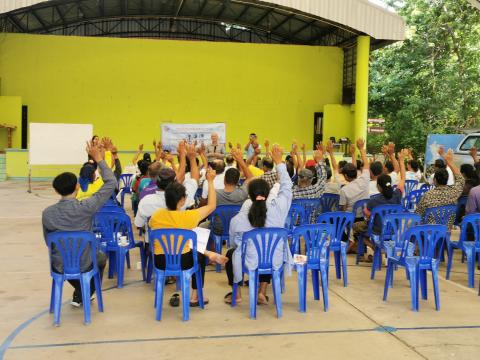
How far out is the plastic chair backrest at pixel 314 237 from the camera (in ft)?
14.6

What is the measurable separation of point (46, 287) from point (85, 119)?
15.0 metres

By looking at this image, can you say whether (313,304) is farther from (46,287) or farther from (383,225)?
(46,287)

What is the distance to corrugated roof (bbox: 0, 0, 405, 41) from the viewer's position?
15.8 meters

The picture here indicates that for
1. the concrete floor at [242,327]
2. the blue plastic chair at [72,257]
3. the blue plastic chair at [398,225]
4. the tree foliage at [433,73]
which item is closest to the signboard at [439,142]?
the tree foliage at [433,73]

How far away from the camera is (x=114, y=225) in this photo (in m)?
5.12

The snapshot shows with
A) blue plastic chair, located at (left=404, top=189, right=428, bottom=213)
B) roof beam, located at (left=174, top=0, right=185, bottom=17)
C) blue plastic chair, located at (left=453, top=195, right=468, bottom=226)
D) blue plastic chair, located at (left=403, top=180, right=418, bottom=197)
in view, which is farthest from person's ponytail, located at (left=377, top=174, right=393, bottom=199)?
roof beam, located at (left=174, top=0, right=185, bottom=17)

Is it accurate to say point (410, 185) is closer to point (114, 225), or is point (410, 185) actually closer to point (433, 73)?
point (114, 225)

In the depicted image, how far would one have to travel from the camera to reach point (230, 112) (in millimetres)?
20047

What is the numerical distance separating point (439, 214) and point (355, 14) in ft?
39.3

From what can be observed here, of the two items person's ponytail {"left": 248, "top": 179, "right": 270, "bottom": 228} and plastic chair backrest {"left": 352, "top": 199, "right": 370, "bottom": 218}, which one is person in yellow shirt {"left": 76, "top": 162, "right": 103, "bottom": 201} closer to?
person's ponytail {"left": 248, "top": 179, "right": 270, "bottom": 228}

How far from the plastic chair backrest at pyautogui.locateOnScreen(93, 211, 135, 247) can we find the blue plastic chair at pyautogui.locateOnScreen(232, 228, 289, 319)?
1.38 metres

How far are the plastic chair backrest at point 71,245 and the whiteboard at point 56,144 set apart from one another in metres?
9.24


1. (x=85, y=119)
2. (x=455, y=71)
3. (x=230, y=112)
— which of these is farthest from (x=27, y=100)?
(x=455, y=71)

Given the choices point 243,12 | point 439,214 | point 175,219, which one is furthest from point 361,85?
point 175,219
